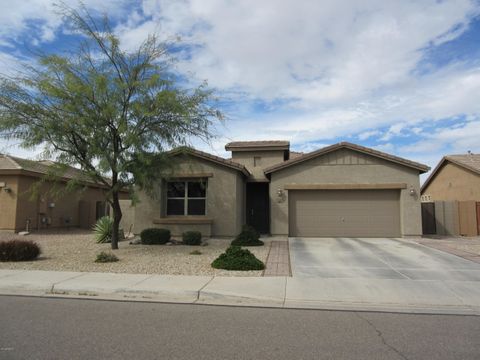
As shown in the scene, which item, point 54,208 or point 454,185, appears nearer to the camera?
point 54,208

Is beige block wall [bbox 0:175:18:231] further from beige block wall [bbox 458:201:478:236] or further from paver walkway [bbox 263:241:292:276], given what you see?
beige block wall [bbox 458:201:478:236]

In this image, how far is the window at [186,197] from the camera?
18.5m

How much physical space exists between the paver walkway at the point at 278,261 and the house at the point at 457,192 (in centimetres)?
975

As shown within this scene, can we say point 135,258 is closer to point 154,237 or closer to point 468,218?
point 154,237

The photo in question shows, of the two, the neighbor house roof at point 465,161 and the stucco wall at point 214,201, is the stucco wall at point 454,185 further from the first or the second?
the stucco wall at point 214,201

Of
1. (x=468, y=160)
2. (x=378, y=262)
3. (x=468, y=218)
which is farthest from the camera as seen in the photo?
(x=468, y=160)

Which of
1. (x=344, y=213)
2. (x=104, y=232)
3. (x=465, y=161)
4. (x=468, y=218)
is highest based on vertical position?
(x=465, y=161)

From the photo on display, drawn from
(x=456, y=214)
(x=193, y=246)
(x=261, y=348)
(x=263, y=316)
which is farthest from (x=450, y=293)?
(x=456, y=214)

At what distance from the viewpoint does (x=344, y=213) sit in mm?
18656

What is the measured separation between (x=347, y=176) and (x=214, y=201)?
6451mm

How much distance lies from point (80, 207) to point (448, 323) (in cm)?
2366

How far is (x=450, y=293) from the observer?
8.07 metres

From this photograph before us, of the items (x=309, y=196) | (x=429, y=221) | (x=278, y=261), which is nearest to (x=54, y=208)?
(x=309, y=196)

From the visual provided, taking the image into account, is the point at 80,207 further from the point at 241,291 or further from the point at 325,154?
A: the point at 241,291
